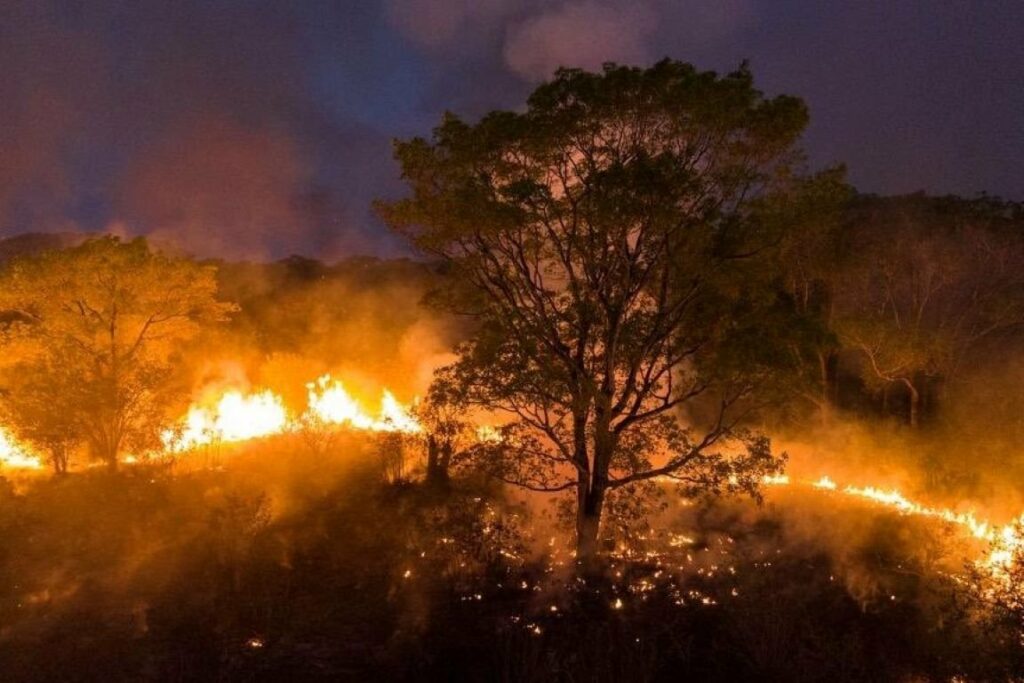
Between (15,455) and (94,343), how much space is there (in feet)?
11.2

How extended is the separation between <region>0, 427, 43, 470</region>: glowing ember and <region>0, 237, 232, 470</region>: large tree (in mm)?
501

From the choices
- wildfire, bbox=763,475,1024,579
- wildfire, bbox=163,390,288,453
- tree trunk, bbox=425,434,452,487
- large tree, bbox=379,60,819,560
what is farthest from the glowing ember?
wildfire, bbox=763,475,1024,579

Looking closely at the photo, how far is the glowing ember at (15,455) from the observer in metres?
18.7

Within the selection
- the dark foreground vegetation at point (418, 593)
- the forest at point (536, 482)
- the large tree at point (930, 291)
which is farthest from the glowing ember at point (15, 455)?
the large tree at point (930, 291)

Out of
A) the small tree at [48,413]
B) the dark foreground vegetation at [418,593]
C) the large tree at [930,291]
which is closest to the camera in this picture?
the dark foreground vegetation at [418,593]

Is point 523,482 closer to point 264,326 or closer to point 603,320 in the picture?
point 603,320

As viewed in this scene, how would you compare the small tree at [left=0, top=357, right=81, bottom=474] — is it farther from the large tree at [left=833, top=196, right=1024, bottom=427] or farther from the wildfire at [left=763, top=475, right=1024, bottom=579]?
the large tree at [left=833, top=196, right=1024, bottom=427]

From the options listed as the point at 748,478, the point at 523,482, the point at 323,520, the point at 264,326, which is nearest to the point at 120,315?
the point at 323,520

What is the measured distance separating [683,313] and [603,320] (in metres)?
1.45

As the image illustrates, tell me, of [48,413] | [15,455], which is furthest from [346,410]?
[15,455]

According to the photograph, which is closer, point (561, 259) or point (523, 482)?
point (561, 259)

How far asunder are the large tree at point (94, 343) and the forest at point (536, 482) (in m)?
0.08

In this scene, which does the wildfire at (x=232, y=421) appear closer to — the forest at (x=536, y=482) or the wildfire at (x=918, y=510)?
the forest at (x=536, y=482)

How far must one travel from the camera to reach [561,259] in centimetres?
1338
